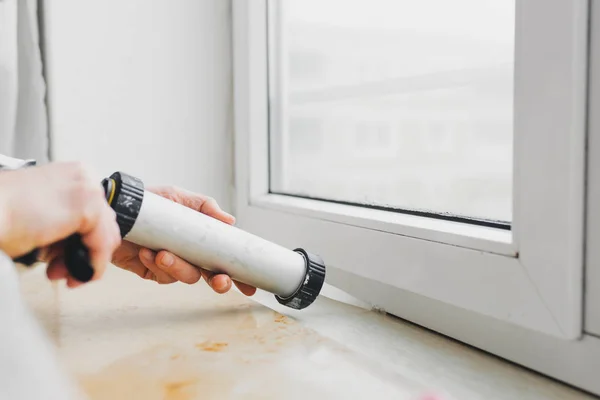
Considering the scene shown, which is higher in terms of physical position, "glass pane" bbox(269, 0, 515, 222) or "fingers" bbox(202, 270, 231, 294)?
"glass pane" bbox(269, 0, 515, 222)

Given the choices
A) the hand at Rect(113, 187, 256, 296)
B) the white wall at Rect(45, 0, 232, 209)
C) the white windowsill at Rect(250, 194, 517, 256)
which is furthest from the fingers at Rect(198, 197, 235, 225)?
the white wall at Rect(45, 0, 232, 209)

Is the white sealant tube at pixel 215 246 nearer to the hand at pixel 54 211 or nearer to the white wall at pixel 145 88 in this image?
the hand at pixel 54 211

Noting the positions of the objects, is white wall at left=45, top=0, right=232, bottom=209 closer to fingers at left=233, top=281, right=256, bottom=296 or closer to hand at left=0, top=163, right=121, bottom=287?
fingers at left=233, top=281, right=256, bottom=296

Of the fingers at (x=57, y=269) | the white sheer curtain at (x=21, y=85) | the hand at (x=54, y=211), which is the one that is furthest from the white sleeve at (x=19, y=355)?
the white sheer curtain at (x=21, y=85)

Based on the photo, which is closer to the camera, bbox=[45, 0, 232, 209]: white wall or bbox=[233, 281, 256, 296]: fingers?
bbox=[233, 281, 256, 296]: fingers

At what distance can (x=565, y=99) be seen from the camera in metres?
0.38

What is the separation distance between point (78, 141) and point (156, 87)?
144 millimetres

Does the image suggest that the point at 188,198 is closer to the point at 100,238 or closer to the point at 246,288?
the point at 246,288

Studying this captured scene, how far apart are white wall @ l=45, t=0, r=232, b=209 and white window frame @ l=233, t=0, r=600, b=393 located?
39 centimetres

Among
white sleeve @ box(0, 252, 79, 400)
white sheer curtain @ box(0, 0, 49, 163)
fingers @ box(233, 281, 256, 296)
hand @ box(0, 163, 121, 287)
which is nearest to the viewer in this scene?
white sleeve @ box(0, 252, 79, 400)

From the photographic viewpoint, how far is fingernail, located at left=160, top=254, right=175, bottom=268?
0.52 m

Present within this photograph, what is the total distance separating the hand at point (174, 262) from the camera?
1.75 ft

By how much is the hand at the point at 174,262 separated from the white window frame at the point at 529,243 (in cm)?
15

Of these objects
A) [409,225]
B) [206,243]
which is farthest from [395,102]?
[206,243]
